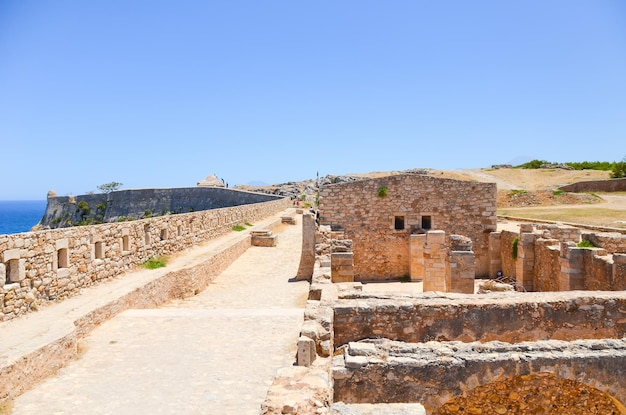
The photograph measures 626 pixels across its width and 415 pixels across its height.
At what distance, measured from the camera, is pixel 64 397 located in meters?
5.75

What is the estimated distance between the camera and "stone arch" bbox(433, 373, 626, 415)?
19.0 feet

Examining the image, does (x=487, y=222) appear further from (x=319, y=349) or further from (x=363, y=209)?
(x=319, y=349)

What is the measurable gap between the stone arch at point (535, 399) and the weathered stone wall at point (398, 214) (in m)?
10.5

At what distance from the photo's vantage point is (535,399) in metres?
5.96

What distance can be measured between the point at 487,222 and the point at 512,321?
9929 millimetres

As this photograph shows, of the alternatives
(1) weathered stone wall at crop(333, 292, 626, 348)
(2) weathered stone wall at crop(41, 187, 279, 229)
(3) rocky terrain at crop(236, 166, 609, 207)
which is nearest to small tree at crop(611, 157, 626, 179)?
(3) rocky terrain at crop(236, 166, 609, 207)

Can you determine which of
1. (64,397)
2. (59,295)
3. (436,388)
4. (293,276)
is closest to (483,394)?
(436,388)

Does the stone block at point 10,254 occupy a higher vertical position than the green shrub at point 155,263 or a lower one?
higher

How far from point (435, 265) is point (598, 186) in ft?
108

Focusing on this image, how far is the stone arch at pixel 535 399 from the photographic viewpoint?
5.80 m

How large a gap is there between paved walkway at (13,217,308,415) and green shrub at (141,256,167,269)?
3775mm

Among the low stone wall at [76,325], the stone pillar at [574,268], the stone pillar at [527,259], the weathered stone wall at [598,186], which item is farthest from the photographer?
the weathered stone wall at [598,186]

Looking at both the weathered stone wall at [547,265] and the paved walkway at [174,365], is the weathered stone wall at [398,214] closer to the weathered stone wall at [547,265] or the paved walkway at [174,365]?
the weathered stone wall at [547,265]

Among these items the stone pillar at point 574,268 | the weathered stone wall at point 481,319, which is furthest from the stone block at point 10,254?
the stone pillar at point 574,268
